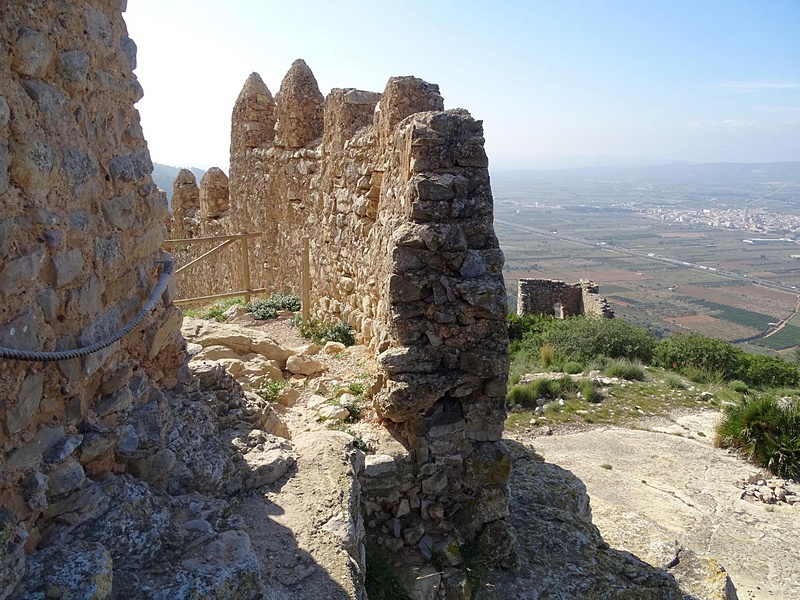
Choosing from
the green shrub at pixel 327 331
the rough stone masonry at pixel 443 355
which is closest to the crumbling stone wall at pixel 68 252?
the rough stone masonry at pixel 443 355

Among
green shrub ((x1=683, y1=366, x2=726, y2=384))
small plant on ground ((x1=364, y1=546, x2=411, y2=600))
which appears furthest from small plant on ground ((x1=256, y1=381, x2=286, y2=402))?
green shrub ((x1=683, y1=366, x2=726, y2=384))

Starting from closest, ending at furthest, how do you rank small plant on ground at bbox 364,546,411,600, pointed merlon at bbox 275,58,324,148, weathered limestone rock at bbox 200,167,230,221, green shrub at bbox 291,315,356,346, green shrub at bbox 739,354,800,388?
small plant on ground at bbox 364,546,411,600
green shrub at bbox 291,315,356,346
pointed merlon at bbox 275,58,324,148
weathered limestone rock at bbox 200,167,230,221
green shrub at bbox 739,354,800,388

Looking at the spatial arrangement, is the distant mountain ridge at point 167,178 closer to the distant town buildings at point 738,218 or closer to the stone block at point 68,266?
the stone block at point 68,266

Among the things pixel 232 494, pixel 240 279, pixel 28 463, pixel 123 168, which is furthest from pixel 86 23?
pixel 240 279

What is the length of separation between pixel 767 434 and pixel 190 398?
9232 mm

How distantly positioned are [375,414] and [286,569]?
1.99 m

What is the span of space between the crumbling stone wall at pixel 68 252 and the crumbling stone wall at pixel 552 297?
63.6 ft

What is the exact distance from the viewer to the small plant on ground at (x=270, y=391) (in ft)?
17.6

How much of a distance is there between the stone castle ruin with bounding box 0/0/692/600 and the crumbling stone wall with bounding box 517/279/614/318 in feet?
52.5

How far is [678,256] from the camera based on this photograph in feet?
310

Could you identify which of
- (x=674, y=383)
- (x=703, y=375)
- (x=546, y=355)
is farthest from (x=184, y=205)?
(x=703, y=375)

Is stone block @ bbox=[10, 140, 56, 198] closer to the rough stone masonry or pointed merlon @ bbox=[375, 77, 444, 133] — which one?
the rough stone masonry

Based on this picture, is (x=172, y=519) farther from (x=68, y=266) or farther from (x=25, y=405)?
(x=68, y=266)

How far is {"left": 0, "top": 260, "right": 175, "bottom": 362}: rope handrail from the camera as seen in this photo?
2.12m
